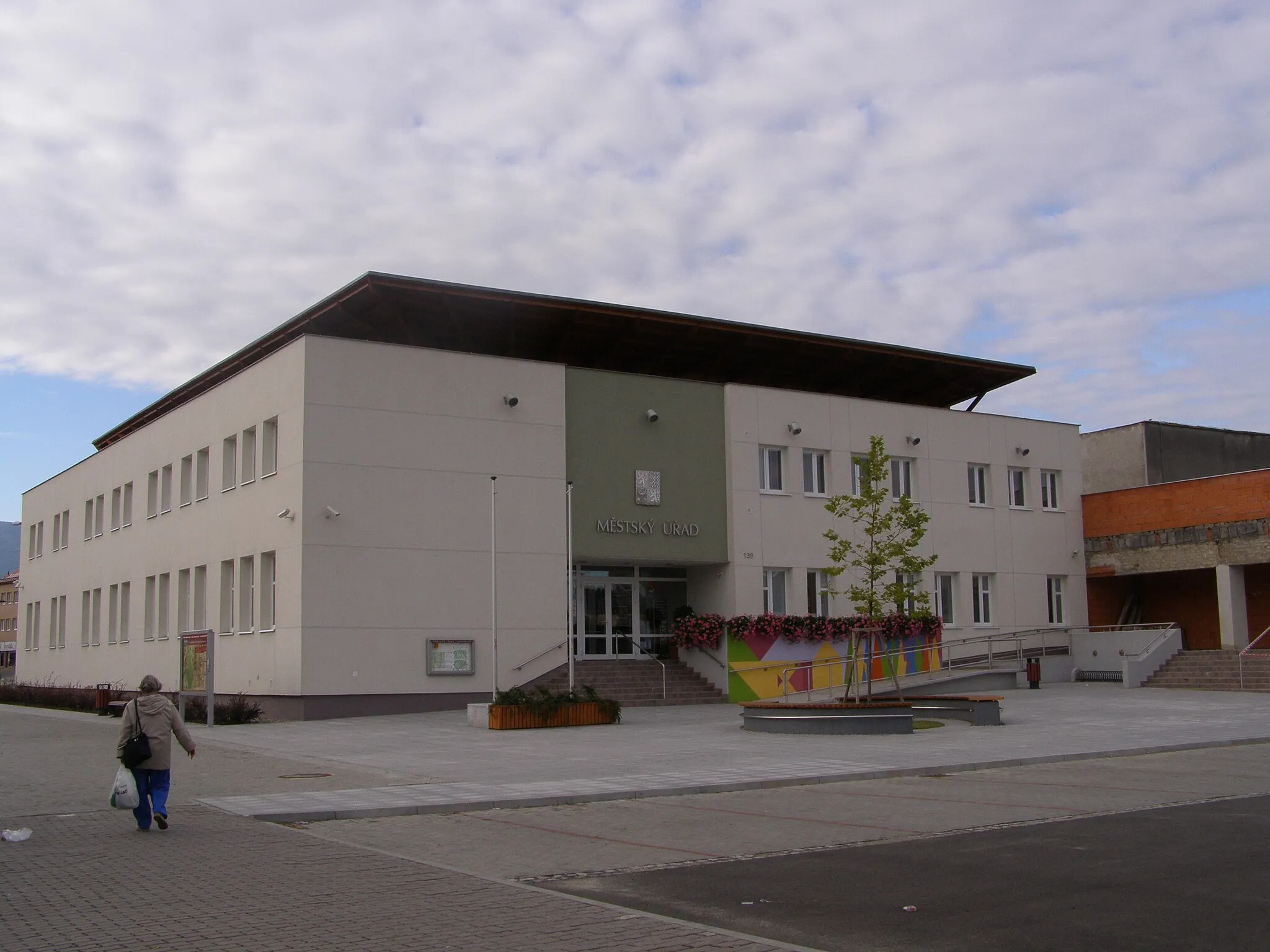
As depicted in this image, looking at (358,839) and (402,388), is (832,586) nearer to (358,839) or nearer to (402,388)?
(402,388)

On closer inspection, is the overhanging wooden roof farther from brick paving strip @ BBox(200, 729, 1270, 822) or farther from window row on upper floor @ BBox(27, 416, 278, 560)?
brick paving strip @ BBox(200, 729, 1270, 822)

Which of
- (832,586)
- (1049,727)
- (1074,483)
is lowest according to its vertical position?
(1049,727)

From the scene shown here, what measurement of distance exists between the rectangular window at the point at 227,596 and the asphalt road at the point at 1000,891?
85.2ft

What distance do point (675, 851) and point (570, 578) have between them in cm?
1862

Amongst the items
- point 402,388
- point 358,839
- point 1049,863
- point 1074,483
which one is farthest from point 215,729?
point 1074,483

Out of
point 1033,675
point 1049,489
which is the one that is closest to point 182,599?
point 1033,675

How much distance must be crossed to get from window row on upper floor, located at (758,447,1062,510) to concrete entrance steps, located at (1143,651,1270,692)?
7.83 metres

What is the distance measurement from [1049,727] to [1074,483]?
2141 cm

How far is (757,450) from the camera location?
3656 centimetres

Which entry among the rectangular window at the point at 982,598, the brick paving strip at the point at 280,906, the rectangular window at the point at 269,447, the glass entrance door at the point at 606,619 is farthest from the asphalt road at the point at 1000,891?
the rectangular window at the point at 982,598

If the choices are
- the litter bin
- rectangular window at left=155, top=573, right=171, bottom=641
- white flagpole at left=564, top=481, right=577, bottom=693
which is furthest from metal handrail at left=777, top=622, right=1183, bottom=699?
rectangular window at left=155, top=573, right=171, bottom=641

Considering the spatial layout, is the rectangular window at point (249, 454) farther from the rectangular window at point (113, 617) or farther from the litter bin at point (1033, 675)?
the litter bin at point (1033, 675)

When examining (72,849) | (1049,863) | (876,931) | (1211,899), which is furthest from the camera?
(72,849)

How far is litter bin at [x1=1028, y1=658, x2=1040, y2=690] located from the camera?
1405 inches
